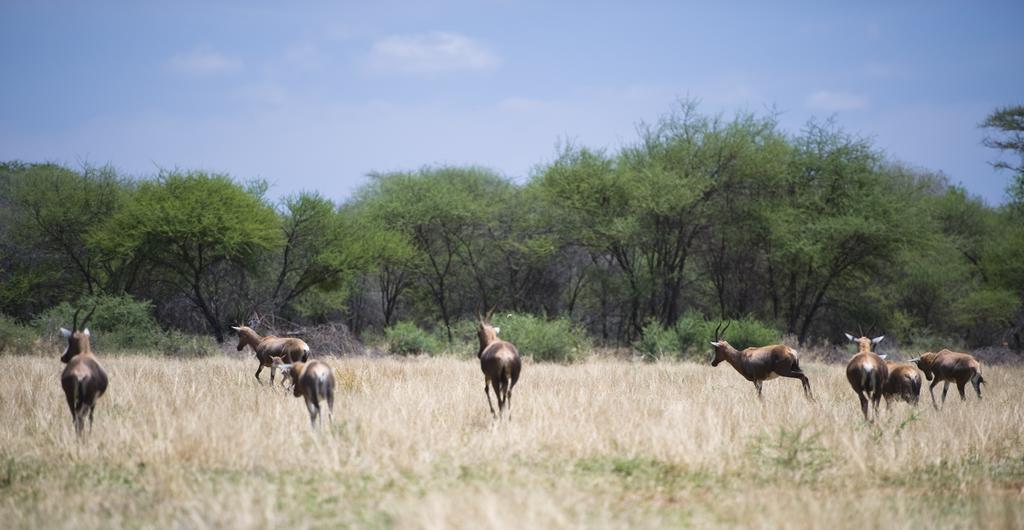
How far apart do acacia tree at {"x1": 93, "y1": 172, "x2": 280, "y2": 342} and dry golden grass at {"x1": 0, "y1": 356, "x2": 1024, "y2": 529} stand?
59.2ft

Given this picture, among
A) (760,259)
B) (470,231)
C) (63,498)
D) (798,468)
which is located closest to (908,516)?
(798,468)

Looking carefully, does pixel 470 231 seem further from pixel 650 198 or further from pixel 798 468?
pixel 798 468

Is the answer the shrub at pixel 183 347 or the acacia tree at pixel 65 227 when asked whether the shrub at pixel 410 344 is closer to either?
the shrub at pixel 183 347

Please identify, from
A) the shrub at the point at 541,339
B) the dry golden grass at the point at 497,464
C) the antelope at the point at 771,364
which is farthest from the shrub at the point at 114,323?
the antelope at the point at 771,364

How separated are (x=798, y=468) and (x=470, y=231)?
3337 centimetres

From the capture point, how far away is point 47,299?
115 ft

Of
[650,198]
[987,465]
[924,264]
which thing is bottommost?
[987,465]

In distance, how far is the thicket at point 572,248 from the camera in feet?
99.5

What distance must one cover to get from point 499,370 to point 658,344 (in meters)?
18.5

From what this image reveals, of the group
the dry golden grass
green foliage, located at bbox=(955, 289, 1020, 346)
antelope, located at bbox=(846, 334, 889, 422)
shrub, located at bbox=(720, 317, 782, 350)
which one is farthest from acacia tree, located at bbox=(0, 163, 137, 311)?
green foliage, located at bbox=(955, 289, 1020, 346)

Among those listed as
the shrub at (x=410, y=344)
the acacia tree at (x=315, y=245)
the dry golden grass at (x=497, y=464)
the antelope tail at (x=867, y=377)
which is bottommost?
the shrub at (x=410, y=344)

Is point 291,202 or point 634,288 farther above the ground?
point 291,202

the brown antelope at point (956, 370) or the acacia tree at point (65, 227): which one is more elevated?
the acacia tree at point (65, 227)

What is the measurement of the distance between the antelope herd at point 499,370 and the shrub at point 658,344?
12.1 meters
